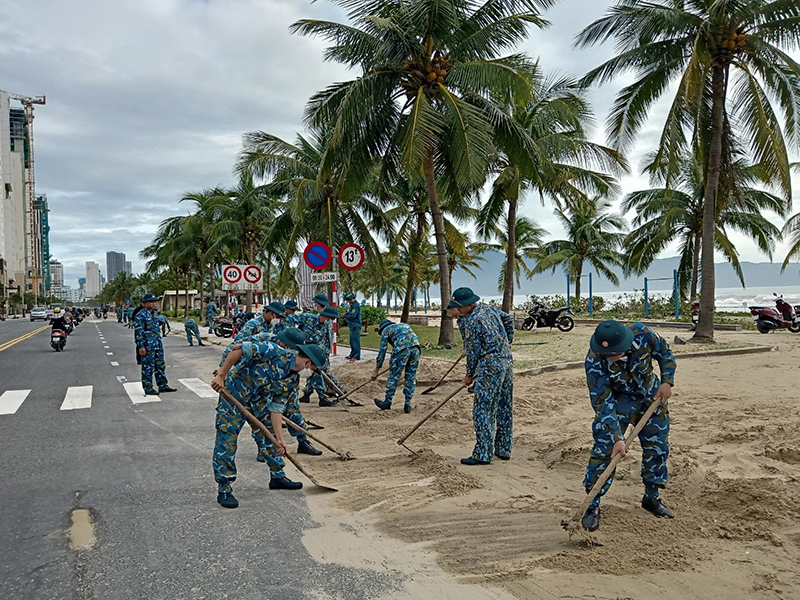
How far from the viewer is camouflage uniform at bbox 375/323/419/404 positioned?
366 inches

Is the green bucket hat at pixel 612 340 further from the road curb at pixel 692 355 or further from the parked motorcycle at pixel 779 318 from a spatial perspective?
the parked motorcycle at pixel 779 318

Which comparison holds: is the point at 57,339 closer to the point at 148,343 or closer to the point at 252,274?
the point at 252,274

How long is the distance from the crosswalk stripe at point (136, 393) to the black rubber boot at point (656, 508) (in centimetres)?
860

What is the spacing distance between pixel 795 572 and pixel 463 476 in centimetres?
275

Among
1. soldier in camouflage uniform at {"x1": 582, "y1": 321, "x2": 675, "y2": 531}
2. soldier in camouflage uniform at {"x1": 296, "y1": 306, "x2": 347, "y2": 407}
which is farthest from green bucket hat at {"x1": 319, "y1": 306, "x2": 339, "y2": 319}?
soldier in camouflage uniform at {"x1": 582, "y1": 321, "x2": 675, "y2": 531}

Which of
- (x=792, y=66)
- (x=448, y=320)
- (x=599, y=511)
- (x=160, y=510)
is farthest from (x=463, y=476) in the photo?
(x=792, y=66)

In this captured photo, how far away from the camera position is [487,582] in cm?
377

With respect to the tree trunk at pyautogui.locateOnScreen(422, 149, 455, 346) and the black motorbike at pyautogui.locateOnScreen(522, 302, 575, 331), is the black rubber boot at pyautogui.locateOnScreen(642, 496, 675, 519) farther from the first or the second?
the black motorbike at pyautogui.locateOnScreen(522, 302, 575, 331)

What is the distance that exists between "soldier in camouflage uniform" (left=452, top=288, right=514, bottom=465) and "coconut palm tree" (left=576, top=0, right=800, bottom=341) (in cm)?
1008

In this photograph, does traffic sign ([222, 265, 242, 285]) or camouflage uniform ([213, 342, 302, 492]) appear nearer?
camouflage uniform ([213, 342, 302, 492])

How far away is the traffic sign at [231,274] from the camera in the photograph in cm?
1906

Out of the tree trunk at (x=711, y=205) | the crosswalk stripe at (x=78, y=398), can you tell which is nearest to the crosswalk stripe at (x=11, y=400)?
the crosswalk stripe at (x=78, y=398)

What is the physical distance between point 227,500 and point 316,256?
940 cm

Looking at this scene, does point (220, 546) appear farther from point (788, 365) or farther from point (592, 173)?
point (592, 173)
